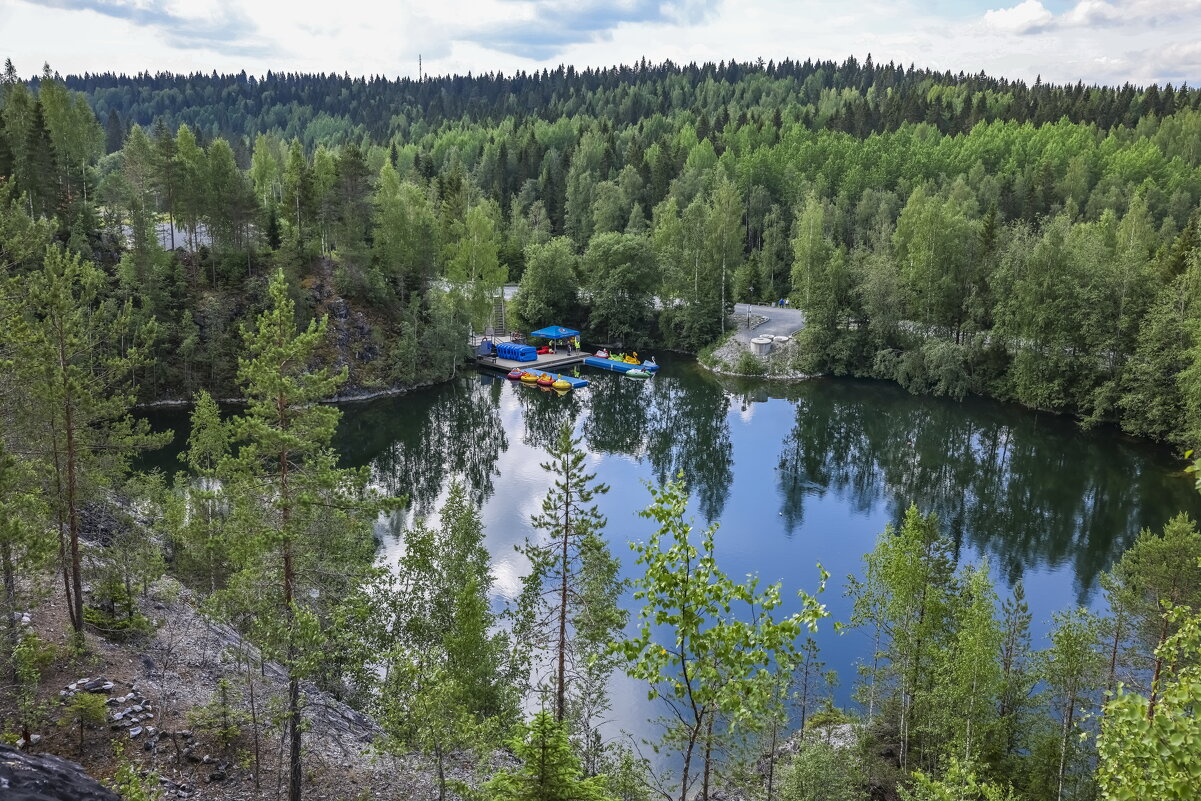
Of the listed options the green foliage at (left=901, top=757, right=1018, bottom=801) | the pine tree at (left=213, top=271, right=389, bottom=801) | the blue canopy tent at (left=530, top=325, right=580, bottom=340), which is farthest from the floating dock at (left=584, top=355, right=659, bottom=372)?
the pine tree at (left=213, top=271, right=389, bottom=801)

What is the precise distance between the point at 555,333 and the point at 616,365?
6.92 meters

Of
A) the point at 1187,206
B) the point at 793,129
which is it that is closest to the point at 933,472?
the point at 1187,206

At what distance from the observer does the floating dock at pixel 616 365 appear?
65250 mm

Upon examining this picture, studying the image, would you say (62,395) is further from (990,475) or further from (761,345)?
(761,345)

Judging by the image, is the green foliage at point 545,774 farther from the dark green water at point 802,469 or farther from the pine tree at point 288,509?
the dark green water at point 802,469

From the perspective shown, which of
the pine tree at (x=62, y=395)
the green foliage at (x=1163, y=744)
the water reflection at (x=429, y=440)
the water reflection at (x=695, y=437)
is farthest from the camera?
the water reflection at (x=695, y=437)

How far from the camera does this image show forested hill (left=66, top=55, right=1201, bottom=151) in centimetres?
11356

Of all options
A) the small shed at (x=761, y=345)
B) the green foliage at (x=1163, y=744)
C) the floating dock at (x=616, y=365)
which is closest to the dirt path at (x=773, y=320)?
the small shed at (x=761, y=345)

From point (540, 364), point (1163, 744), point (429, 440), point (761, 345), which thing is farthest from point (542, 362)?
point (1163, 744)

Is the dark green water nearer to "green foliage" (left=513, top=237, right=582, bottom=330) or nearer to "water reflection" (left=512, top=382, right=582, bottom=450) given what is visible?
"water reflection" (left=512, top=382, right=582, bottom=450)

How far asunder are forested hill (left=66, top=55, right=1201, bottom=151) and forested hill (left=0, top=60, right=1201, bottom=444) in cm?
134

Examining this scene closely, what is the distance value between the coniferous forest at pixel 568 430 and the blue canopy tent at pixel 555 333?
3.13 meters

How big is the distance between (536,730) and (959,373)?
55.5m

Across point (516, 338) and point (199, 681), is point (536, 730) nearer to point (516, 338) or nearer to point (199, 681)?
point (199, 681)
